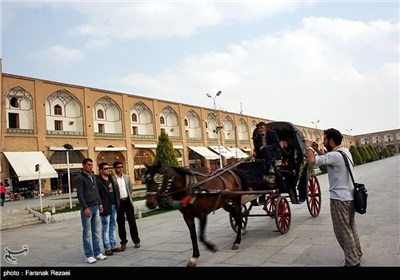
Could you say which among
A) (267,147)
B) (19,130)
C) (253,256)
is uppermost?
(19,130)

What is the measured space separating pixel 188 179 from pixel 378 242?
307 cm

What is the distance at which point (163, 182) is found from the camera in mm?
4793

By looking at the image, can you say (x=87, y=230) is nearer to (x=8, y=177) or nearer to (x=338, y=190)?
(x=338, y=190)

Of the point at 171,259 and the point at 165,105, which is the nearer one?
the point at 171,259

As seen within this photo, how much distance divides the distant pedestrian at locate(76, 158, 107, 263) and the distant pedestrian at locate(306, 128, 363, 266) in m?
3.66

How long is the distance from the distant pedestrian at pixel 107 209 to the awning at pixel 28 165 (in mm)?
19461

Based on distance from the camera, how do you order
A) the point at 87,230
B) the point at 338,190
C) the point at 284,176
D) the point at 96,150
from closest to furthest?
1. the point at 338,190
2. the point at 87,230
3. the point at 284,176
4. the point at 96,150

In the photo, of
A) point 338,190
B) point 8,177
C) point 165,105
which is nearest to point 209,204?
point 338,190

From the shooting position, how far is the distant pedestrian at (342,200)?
153 inches

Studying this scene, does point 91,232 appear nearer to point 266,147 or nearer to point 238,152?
point 266,147

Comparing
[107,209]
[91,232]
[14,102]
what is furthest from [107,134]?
[91,232]

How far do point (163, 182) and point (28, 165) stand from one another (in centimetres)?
2328

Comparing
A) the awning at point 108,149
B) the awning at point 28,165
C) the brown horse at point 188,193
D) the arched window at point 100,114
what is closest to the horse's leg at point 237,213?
the brown horse at point 188,193

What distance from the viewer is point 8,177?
24.6 meters
